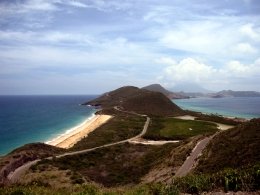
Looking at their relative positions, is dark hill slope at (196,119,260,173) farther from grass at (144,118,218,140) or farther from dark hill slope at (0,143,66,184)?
grass at (144,118,218,140)

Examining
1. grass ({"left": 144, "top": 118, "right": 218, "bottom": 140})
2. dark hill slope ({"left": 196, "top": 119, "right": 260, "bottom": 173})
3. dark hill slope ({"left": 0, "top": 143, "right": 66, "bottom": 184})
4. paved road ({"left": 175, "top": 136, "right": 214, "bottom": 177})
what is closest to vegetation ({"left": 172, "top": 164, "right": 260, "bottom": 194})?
dark hill slope ({"left": 196, "top": 119, "right": 260, "bottom": 173})

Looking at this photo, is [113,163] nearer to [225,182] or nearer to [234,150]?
[234,150]

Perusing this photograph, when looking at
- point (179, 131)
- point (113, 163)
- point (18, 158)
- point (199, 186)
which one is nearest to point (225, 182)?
point (199, 186)

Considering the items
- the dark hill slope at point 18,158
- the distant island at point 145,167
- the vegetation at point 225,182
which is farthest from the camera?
the dark hill slope at point 18,158

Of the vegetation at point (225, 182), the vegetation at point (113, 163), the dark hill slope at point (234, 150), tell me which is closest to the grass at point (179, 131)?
the vegetation at point (113, 163)

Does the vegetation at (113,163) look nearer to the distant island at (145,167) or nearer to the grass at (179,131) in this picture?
the distant island at (145,167)
